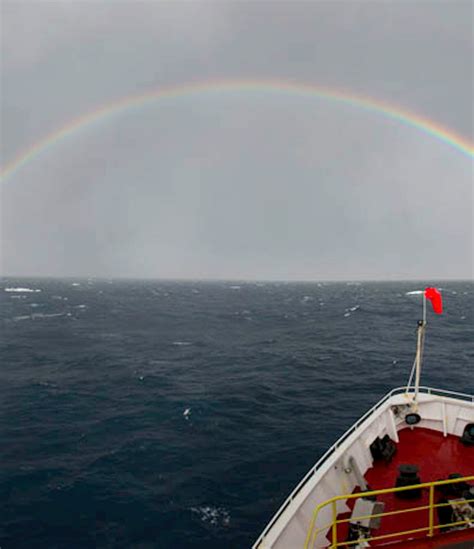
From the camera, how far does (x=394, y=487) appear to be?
11945mm

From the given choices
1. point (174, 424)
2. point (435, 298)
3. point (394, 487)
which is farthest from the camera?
point (174, 424)

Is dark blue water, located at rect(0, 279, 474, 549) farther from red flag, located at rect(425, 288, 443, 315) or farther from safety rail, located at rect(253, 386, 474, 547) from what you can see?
red flag, located at rect(425, 288, 443, 315)

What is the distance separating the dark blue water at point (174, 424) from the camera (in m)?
17.1

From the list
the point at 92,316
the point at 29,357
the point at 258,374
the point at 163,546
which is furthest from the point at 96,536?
the point at 92,316

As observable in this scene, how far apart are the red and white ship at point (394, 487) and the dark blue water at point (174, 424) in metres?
6.09

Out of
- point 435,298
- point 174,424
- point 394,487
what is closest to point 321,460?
point 394,487

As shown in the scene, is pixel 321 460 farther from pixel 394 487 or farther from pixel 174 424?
pixel 174 424

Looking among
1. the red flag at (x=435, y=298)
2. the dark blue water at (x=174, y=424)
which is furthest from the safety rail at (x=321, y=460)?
the dark blue water at (x=174, y=424)

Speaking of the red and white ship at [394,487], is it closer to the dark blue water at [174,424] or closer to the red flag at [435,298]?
the red flag at [435,298]

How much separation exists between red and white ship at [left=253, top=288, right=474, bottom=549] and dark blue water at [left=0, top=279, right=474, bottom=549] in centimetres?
609

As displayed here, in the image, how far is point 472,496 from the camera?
31.8ft

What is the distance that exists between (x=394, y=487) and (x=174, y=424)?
61.0 feet

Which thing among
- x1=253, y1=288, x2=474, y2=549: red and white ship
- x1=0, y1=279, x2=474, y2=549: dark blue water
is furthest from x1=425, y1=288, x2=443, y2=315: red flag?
x1=0, y1=279, x2=474, y2=549: dark blue water

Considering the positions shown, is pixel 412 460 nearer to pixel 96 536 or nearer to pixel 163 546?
pixel 163 546
